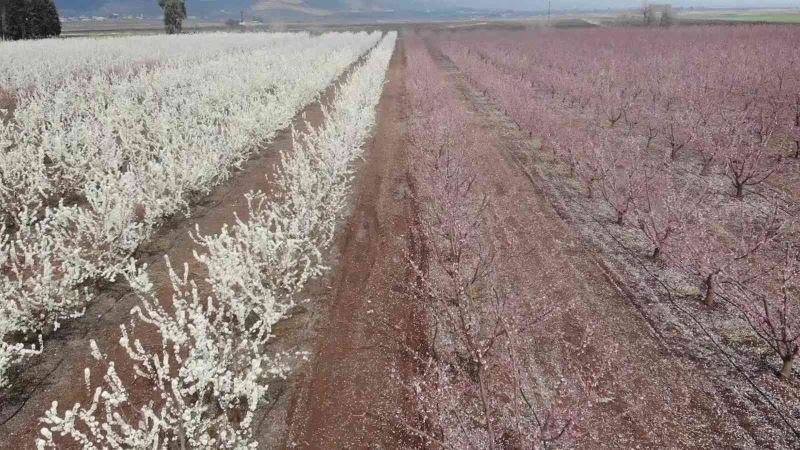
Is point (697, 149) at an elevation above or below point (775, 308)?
above

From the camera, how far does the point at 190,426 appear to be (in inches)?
163

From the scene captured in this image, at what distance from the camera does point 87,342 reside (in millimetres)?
5938

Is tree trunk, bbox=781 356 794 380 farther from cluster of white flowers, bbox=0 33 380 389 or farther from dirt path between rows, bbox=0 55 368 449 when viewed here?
cluster of white flowers, bbox=0 33 380 389

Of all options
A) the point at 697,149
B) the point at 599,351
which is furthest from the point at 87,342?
the point at 697,149

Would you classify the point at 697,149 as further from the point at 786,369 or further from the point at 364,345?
the point at 364,345

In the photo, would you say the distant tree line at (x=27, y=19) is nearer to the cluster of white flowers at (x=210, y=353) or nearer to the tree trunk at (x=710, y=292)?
the cluster of white flowers at (x=210, y=353)

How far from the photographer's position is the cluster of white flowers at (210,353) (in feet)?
13.2

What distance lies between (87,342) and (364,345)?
344 centimetres

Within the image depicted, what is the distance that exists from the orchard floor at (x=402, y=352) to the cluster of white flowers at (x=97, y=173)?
0.53 metres

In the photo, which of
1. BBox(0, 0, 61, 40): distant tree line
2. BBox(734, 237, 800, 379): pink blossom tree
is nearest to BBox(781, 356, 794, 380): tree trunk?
BBox(734, 237, 800, 379): pink blossom tree

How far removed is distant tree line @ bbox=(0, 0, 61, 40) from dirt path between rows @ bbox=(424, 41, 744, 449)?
193 ft

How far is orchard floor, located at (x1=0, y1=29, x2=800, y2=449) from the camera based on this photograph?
4.71 meters

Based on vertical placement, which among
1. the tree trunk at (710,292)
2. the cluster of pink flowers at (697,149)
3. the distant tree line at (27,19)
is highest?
the distant tree line at (27,19)

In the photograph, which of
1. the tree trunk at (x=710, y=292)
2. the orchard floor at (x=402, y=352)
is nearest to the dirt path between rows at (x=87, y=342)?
the orchard floor at (x=402, y=352)
